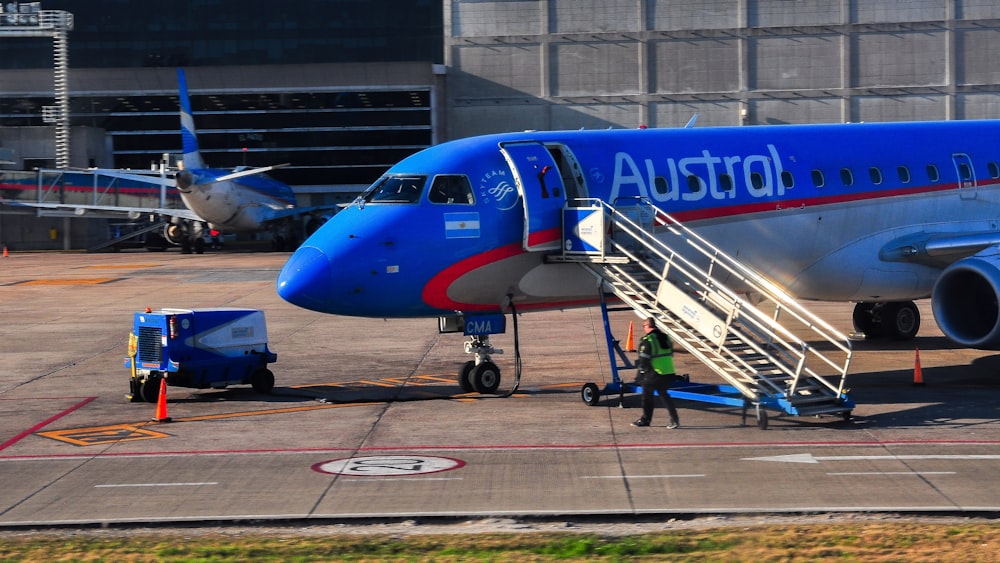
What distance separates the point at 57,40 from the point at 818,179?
64.7m

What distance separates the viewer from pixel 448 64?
69.6 m

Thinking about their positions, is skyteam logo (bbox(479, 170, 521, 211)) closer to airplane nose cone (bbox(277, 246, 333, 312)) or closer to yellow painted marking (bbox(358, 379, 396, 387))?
airplane nose cone (bbox(277, 246, 333, 312))

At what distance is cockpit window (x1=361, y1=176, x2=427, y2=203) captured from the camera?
68.8ft

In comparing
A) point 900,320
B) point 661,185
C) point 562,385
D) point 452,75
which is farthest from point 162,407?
point 452,75

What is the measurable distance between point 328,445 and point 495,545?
20.0 ft

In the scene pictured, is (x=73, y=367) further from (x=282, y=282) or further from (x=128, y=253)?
(x=128, y=253)

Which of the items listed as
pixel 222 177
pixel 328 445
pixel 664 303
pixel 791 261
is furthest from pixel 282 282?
pixel 222 177

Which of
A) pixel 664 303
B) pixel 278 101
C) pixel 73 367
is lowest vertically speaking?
pixel 73 367

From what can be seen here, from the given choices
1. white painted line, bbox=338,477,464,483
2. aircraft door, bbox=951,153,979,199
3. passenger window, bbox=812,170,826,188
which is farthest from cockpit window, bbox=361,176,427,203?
aircraft door, bbox=951,153,979,199

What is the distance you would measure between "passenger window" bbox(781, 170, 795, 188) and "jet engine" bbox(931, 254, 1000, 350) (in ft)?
10.6

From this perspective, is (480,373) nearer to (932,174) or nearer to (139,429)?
(139,429)

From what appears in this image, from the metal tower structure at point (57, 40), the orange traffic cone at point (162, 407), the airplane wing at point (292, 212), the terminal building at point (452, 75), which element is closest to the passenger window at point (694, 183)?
the orange traffic cone at point (162, 407)

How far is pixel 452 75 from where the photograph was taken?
228 feet

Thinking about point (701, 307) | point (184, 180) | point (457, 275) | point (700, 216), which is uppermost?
point (184, 180)
